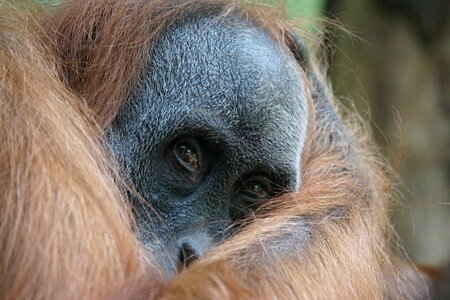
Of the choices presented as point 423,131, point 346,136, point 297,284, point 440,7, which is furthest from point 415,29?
point 297,284

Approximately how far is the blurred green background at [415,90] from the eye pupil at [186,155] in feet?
5.92

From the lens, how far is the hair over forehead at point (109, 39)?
1533mm

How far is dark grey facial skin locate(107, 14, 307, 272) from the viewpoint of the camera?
1504 mm

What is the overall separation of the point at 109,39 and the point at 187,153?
0.88ft

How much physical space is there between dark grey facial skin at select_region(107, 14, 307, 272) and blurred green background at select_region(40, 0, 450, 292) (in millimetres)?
1667

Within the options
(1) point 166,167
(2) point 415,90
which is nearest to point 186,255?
(1) point 166,167

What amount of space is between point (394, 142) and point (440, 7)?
1.76ft

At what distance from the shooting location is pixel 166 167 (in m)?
1.52

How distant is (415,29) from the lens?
131 inches

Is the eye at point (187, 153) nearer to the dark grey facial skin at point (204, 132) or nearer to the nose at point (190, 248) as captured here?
the dark grey facial skin at point (204, 132)

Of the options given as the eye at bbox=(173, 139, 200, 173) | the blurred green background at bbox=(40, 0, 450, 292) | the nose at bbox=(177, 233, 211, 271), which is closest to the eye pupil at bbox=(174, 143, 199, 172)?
the eye at bbox=(173, 139, 200, 173)

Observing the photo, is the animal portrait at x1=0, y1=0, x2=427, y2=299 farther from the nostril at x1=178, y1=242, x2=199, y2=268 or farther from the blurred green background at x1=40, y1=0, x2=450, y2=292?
the blurred green background at x1=40, y1=0, x2=450, y2=292

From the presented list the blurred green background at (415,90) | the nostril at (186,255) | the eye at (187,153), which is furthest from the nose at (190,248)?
the blurred green background at (415,90)

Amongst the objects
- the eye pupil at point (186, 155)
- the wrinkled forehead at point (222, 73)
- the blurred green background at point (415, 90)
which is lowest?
the blurred green background at point (415, 90)
